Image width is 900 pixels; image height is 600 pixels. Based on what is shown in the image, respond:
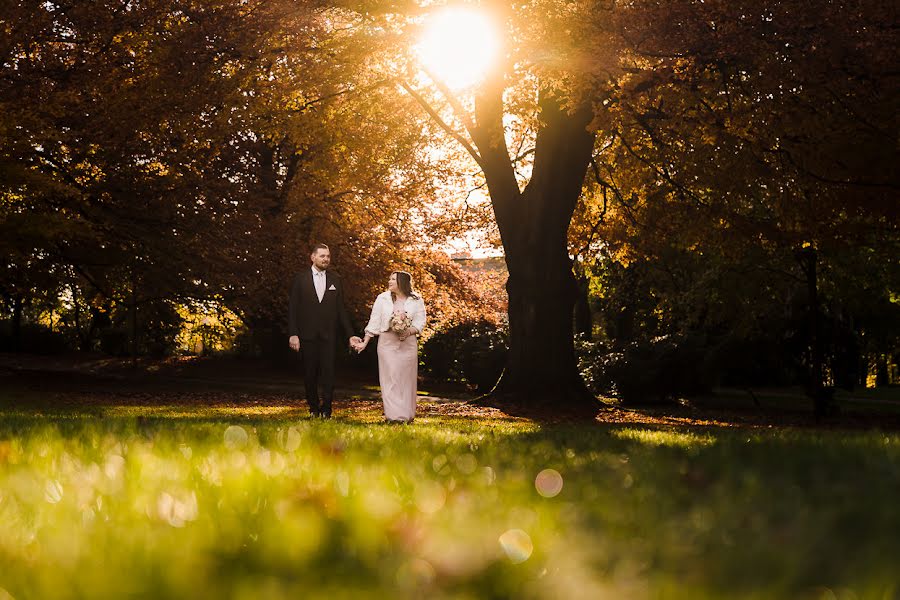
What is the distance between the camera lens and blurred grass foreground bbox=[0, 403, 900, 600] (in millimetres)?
2027

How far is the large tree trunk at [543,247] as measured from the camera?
2027 cm

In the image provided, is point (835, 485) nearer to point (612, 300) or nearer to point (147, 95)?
point (147, 95)

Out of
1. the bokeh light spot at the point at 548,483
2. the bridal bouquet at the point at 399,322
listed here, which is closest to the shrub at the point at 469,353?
the bridal bouquet at the point at 399,322

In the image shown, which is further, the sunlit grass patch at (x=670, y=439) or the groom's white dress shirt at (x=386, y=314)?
the groom's white dress shirt at (x=386, y=314)

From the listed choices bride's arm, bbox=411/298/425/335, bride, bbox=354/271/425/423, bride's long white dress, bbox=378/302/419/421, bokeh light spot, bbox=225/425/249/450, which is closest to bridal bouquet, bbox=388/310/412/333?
bride, bbox=354/271/425/423

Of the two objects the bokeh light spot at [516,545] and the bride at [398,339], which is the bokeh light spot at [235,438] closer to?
the bokeh light spot at [516,545]

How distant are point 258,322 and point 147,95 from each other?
70.3 feet

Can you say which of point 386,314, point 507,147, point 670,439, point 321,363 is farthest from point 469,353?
point 670,439

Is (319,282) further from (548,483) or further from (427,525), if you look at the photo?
(427,525)

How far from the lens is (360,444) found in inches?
237

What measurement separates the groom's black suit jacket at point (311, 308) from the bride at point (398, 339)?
1.95 ft

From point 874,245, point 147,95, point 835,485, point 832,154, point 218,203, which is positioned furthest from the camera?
point 218,203

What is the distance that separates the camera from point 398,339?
42.4 feet

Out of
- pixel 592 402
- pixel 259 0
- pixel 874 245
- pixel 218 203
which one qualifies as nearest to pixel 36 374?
pixel 218 203
